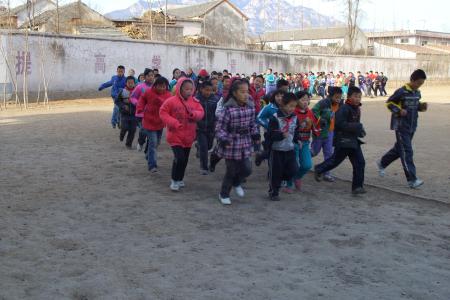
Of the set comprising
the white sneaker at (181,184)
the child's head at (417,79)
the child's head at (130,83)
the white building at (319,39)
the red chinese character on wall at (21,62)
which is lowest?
the white sneaker at (181,184)

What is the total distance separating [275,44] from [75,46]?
50.6 meters

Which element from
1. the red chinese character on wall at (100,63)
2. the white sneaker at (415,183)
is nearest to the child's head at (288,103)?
the white sneaker at (415,183)

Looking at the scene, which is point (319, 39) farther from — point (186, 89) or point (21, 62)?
point (186, 89)

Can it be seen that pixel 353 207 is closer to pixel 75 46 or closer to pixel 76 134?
pixel 76 134

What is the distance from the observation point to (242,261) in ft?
14.6

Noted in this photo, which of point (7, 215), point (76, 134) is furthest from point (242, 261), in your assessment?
point (76, 134)

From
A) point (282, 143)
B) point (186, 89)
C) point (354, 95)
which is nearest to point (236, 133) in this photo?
point (282, 143)

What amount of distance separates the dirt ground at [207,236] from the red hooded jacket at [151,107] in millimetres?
768

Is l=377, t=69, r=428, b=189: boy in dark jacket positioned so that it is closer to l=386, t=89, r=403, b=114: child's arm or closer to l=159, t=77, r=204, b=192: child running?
l=386, t=89, r=403, b=114: child's arm

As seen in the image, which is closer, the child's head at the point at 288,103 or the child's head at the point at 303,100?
the child's head at the point at 288,103

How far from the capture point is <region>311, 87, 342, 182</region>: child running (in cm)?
748

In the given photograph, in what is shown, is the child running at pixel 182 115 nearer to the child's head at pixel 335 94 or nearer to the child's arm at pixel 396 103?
the child's head at pixel 335 94

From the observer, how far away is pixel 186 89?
22.4ft

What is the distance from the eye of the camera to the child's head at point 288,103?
6.53 m
